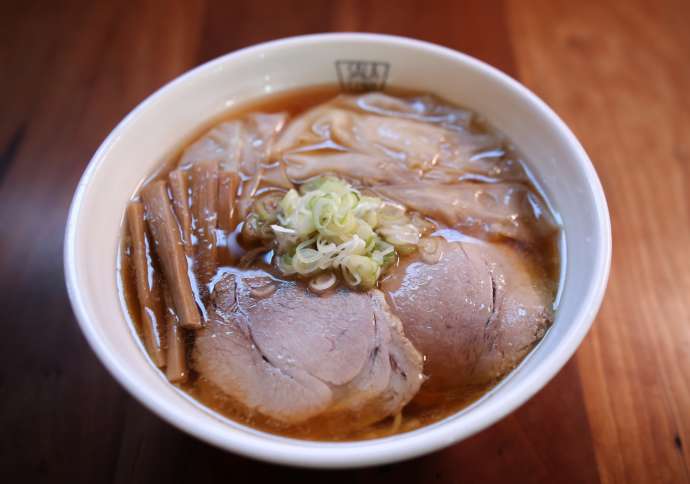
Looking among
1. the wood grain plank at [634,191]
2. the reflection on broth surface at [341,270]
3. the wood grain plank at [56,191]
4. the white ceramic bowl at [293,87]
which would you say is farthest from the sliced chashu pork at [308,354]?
the wood grain plank at [634,191]

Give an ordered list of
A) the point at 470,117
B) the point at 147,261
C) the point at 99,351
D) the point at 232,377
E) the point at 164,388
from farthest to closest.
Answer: the point at 470,117 < the point at 147,261 < the point at 232,377 < the point at 164,388 < the point at 99,351

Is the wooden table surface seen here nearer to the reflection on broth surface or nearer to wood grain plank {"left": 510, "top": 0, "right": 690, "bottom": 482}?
wood grain plank {"left": 510, "top": 0, "right": 690, "bottom": 482}

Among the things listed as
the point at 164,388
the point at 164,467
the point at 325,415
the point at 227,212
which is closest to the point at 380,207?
the point at 227,212

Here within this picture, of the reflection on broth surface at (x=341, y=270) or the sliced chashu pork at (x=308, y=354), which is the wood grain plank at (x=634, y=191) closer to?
the reflection on broth surface at (x=341, y=270)

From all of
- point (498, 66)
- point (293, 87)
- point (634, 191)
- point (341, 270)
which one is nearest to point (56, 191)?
point (293, 87)

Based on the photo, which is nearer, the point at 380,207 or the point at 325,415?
the point at 325,415

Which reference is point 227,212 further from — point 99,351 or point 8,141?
point 8,141

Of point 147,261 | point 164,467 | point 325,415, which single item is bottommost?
point 164,467

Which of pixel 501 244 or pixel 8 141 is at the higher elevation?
pixel 501 244
